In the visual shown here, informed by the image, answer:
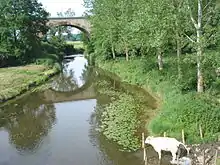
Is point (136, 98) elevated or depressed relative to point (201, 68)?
depressed

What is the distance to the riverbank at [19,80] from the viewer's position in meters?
41.5

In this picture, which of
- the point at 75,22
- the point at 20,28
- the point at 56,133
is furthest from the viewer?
the point at 75,22

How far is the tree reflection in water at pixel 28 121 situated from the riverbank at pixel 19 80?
1821mm

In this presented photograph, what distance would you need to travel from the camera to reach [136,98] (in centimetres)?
3606

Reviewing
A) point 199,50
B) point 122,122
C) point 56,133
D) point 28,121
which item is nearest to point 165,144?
point 122,122

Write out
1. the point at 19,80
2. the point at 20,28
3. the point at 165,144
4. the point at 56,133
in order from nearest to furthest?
the point at 165,144 → the point at 56,133 → the point at 19,80 → the point at 20,28

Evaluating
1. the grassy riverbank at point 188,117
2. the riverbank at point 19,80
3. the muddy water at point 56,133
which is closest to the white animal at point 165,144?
the muddy water at point 56,133

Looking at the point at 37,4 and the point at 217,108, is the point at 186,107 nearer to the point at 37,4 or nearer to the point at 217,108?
the point at 217,108

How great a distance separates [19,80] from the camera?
4888 cm

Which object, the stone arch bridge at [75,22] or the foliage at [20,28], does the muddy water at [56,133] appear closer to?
the foliage at [20,28]

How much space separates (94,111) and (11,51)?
132 ft

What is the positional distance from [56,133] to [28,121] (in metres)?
5.47

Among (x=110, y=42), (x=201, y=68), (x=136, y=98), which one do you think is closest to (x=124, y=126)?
(x=201, y=68)

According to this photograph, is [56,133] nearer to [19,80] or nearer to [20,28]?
[19,80]
